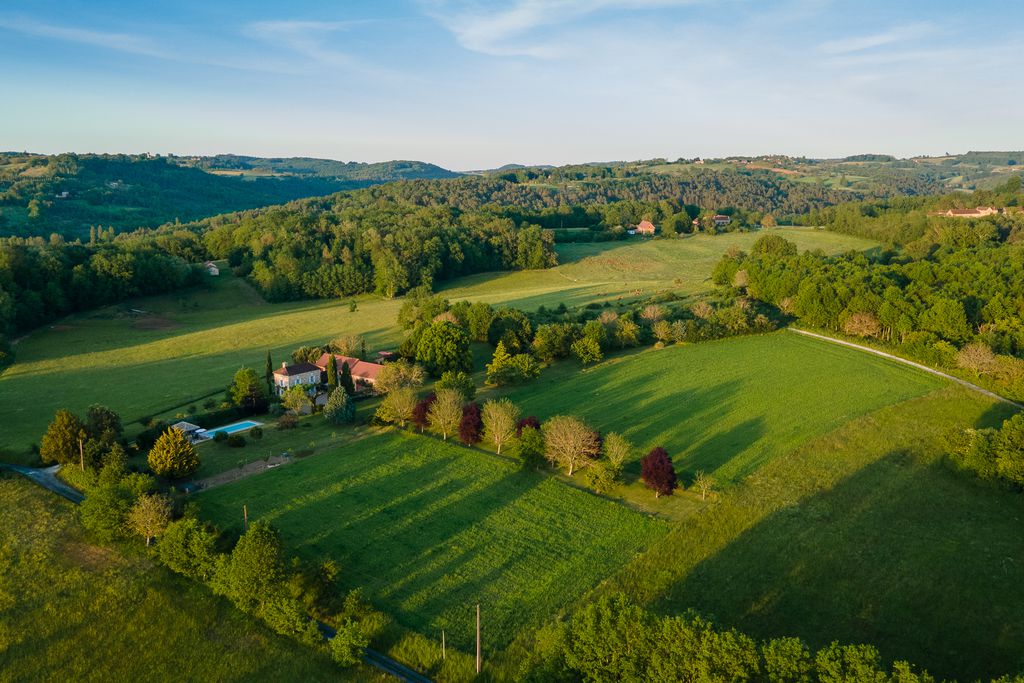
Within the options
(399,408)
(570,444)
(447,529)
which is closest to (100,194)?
(399,408)

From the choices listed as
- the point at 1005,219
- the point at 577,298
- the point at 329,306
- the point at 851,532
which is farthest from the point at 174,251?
the point at 1005,219

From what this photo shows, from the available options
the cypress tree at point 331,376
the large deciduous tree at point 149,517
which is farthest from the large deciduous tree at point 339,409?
the large deciduous tree at point 149,517

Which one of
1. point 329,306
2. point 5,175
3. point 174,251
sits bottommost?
point 329,306

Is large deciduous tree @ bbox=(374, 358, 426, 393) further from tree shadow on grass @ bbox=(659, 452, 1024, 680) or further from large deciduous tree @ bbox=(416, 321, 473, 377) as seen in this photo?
tree shadow on grass @ bbox=(659, 452, 1024, 680)

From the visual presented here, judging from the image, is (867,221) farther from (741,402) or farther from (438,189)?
(438,189)

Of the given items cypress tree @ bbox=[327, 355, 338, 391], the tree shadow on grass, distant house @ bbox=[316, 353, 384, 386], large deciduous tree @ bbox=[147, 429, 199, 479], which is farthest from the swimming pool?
the tree shadow on grass
